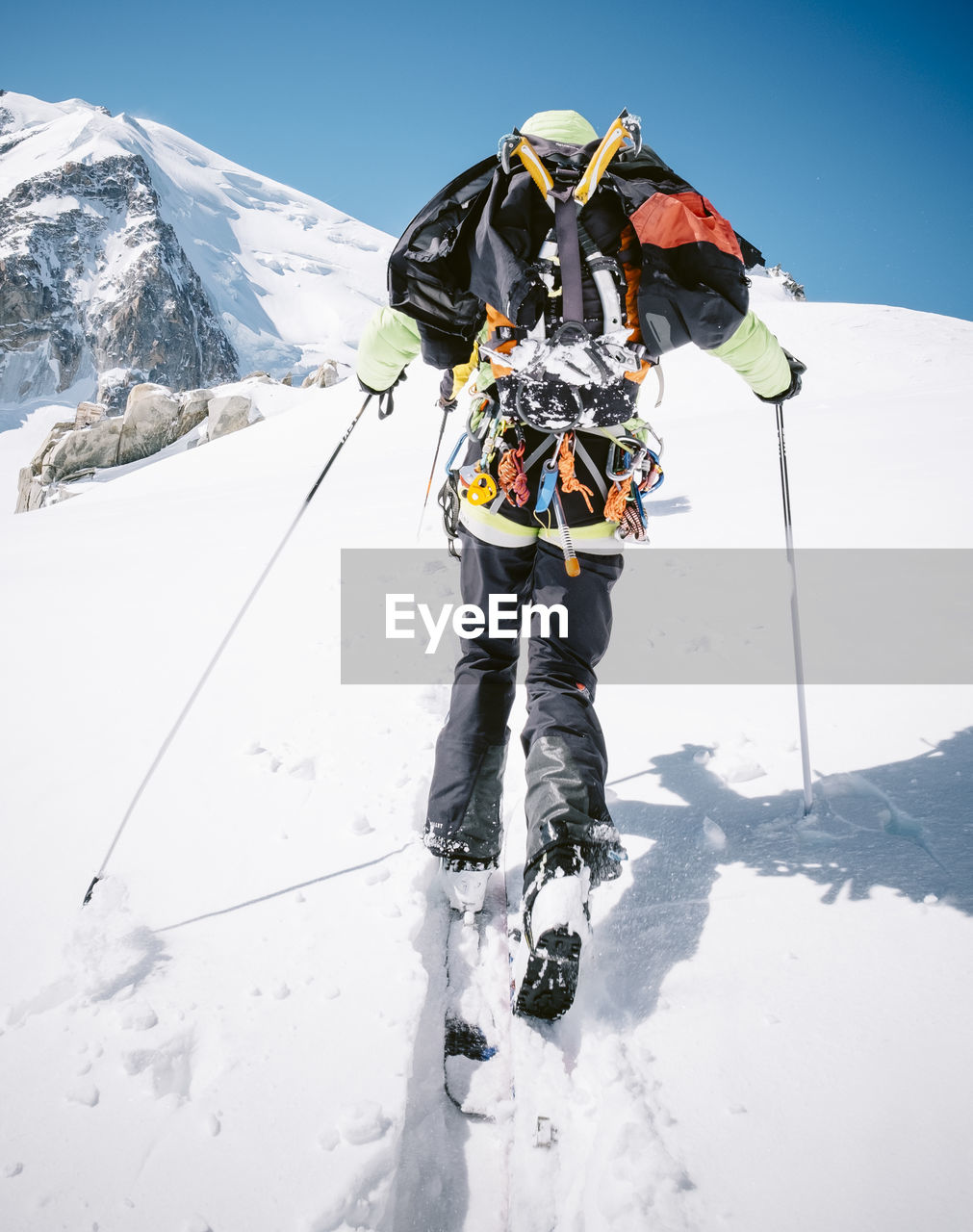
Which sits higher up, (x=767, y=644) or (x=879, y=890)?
(x=767, y=644)

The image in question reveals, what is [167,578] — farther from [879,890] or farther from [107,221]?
[107,221]

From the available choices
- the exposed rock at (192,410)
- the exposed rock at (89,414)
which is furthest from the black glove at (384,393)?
the exposed rock at (89,414)

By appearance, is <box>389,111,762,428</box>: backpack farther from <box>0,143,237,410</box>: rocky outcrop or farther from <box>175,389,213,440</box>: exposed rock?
<box>0,143,237,410</box>: rocky outcrop

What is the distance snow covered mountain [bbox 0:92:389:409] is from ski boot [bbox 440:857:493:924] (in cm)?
11250

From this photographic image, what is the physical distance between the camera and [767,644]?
3168 mm

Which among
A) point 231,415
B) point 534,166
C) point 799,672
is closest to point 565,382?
point 534,166

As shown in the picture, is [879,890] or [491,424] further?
[491,424]

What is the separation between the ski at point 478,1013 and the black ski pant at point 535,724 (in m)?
0.23

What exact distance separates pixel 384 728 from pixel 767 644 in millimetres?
1985

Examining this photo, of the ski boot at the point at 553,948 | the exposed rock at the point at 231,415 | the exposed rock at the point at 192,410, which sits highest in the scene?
the exposed rock at the point at 192,410

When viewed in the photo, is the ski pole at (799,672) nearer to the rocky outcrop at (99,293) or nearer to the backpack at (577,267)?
the backpack at (577,267)

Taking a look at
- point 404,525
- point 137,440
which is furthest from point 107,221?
point 404,525

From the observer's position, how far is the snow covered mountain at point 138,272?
319ft

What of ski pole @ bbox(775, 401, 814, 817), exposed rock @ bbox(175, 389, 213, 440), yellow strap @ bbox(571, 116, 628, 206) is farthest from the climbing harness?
exposed rock @ bbox(175, 389, 213, 440)
